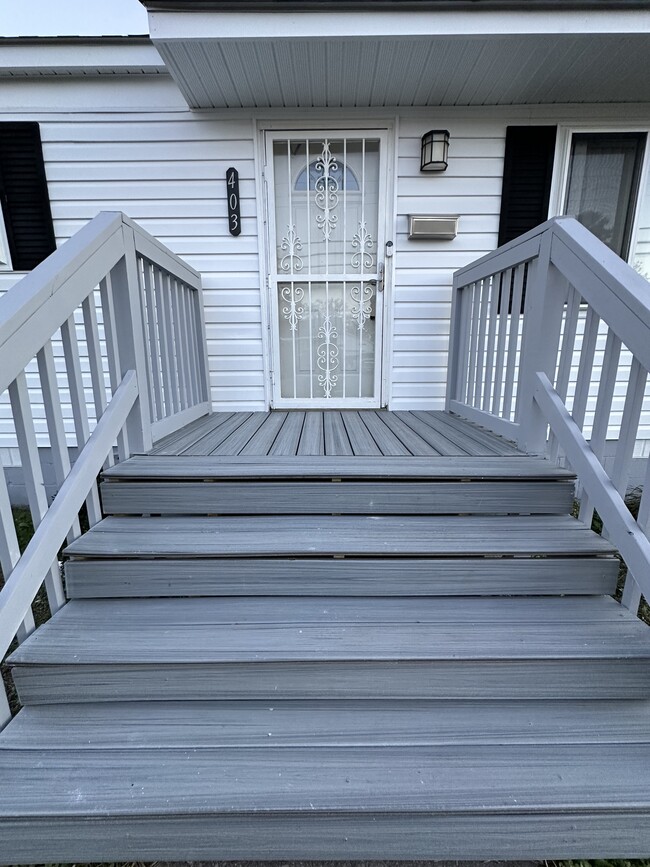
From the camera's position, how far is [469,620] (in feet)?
4.38

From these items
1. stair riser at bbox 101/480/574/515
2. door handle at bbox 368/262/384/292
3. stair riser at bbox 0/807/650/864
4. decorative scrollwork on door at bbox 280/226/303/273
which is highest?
decorative scrollwork on door at bbox 280/226/303/273

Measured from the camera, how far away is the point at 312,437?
87.4 inches

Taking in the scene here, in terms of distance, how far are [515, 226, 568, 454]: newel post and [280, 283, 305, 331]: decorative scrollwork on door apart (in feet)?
5.43

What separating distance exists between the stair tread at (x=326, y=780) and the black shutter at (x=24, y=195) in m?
3.09

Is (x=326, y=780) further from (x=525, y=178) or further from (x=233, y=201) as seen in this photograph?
(x=525, y=178)

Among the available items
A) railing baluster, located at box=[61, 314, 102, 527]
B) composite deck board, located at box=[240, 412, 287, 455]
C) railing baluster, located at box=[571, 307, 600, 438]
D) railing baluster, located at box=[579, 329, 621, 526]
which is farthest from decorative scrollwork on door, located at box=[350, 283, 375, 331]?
railing baluster, located at box=[61, 314, 102, 527]

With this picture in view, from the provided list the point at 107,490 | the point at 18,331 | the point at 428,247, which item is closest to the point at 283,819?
the point at 107,490

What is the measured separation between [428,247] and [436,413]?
1189mm

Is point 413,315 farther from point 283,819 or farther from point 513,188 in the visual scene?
point 283,819

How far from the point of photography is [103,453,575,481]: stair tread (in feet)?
5.41

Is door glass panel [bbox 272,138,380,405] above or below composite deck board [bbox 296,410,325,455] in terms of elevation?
above

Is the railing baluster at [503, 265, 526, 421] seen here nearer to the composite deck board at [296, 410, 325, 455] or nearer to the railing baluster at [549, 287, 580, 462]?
the railing baluster at [549, 287, 580, 462]

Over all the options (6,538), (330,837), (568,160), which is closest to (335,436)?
(6,538)

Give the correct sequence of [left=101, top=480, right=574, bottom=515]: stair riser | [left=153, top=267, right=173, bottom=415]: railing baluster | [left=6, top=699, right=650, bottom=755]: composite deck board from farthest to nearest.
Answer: [left=153, top=267, right=173, bottom=415]: railing baluster, [left=101, top=480, right=574, bottom=515]: stair riser, [left=6, top=699, right=650, bottom=755]: composite deck board
